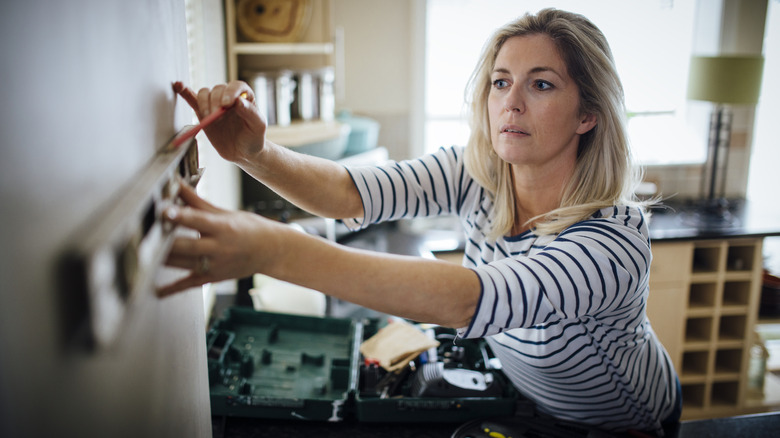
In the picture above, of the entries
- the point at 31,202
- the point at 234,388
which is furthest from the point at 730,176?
the point at 31,202

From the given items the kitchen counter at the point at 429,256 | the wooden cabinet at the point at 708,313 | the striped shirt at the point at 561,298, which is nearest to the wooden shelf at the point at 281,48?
the kitchen counter at the point at 429,256

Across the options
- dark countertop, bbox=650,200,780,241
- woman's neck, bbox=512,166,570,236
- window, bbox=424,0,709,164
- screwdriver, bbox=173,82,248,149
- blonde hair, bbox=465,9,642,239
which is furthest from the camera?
window, bbox=424,0,709,164

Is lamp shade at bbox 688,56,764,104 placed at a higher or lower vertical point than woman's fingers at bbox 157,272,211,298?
higher

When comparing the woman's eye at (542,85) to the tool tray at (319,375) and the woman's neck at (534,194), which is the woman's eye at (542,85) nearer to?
the woman's neck at (534,194)

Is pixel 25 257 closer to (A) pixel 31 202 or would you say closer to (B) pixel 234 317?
(A) pixel 31 202

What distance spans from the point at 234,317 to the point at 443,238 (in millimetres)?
1722

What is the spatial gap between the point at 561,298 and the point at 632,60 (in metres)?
3.21

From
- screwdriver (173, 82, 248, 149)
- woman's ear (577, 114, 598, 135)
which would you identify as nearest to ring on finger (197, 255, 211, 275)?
screwdriver (173, 82, 248, 149)

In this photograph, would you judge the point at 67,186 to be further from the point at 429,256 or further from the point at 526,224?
the point at 429,256

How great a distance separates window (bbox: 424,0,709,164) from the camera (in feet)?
11.2

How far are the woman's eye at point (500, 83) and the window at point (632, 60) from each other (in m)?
2.22

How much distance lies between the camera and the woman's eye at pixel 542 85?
111 cm

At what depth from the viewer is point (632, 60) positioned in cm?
362

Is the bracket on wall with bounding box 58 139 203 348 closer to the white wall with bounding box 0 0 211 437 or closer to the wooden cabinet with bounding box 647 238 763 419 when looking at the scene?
the white wall with bounding box 0 0 211 437
